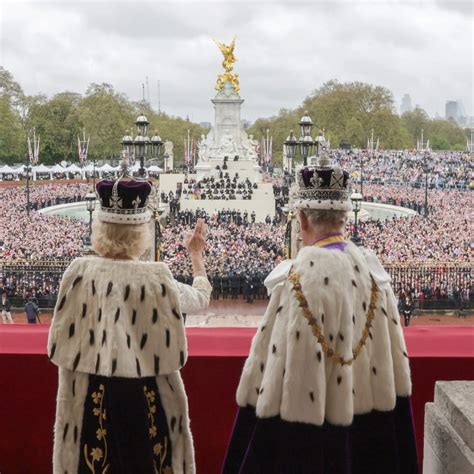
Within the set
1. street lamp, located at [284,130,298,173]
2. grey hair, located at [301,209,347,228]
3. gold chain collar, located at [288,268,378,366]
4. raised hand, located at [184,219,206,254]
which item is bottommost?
gold chain collar, located at [288,268,378,366]

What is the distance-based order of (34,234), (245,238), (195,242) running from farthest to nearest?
(34,234), (245,238), (195,242)

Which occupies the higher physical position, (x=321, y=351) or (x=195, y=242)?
(x=195, y=242)

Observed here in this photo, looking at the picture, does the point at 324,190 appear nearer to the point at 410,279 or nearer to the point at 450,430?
the point at 450,430

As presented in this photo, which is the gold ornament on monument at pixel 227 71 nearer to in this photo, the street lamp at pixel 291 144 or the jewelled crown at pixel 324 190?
the street lamp at pixel 291 144

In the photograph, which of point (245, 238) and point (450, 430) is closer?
point (450, 430)

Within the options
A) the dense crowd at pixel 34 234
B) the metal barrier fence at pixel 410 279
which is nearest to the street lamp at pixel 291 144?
the metal barrier fence at pixel 410 279

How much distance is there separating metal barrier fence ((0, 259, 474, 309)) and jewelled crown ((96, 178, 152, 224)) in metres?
14.7

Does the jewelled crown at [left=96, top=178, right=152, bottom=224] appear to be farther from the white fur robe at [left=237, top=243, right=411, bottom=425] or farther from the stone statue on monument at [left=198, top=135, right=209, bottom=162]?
the stone statue on monument at [left=198, top=135, right=209, bottom=162]

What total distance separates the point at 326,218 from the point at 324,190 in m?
0.12

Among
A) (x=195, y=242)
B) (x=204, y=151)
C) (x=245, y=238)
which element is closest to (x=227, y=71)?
(x=204, y=151)

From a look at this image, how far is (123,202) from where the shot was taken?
2887 millimetres

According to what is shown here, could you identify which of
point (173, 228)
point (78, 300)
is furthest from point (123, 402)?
point (173, 228)

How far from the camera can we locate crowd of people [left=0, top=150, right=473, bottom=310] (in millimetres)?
18609

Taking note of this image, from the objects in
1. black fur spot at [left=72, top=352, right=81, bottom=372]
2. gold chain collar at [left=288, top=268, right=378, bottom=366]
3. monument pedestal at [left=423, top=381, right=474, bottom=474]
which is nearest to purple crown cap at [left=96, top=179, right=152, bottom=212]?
black fur spot at [left=72, top=352, right=81, bottom=372]
